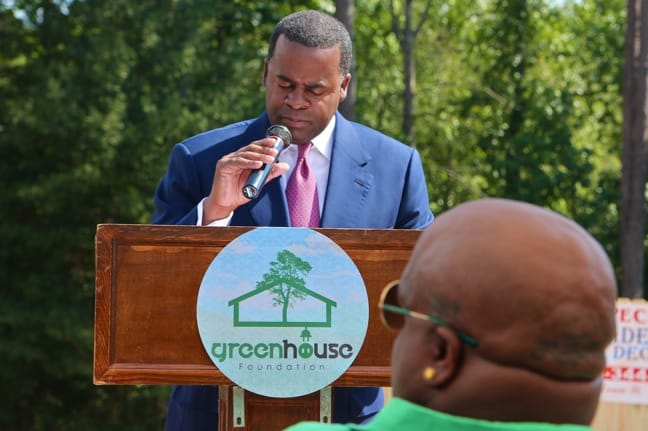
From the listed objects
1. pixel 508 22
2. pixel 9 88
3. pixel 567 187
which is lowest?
pixel 567 187

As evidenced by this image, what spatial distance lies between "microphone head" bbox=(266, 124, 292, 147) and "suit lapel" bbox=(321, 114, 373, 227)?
15 centimetres

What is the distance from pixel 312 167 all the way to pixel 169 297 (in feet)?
2.35

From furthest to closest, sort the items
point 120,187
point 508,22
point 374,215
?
point 508,22
point 120,187
point 374,215

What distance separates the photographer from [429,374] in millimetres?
1407

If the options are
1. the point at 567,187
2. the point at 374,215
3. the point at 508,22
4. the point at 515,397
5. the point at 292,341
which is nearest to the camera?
the point at 515,397

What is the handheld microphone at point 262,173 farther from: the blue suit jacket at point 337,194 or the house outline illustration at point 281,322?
the house outline illustration at point 281,322

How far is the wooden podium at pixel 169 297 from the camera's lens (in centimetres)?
290

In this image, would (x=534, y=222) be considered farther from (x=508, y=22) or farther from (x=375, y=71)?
(x=375, y=71)

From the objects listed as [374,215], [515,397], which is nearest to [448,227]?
[515,397]

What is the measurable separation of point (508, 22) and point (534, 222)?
22.7 m

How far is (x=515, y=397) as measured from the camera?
137 centimetres

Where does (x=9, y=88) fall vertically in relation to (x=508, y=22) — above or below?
below

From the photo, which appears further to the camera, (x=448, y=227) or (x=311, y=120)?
(x=311, y=120)

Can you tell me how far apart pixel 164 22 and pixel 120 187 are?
2576 mm
